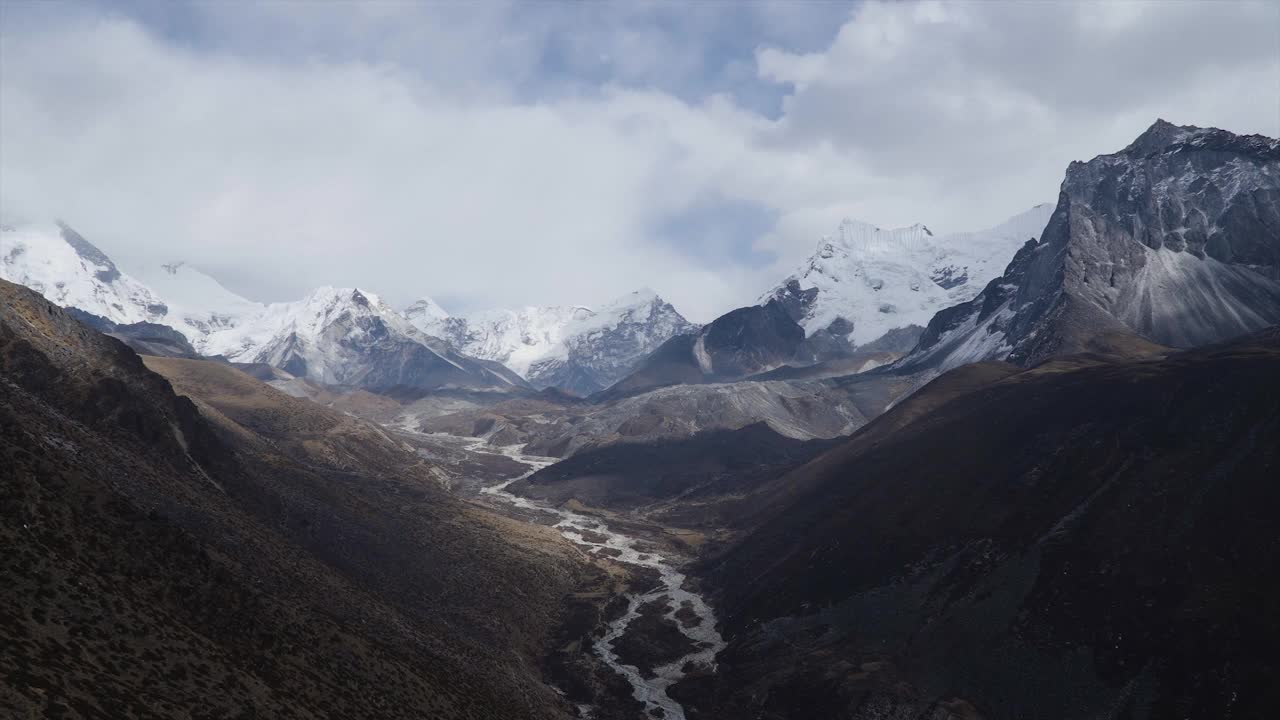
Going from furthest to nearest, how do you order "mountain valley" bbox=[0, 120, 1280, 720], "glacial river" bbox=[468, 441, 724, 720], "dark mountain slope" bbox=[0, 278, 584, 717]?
"glacial river" bbox=[468, 441, 724, 720]
"mountain valley" bbox=[0, 120, 1280, 720]
"dark mountain slope" bbox=[0, 278, 584, 717]

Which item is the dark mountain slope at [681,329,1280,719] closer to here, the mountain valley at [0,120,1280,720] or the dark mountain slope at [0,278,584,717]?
the mountain valley at [0,120,1280,720]

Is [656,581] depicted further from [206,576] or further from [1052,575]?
[206,576]

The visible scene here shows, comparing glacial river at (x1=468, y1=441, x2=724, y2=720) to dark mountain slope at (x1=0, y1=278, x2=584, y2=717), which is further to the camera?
glacial river at (x1=468, y1=441, x2=724, y2=720)

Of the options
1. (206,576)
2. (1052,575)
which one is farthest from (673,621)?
(206,576)

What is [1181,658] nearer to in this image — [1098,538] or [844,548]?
[1098,538]

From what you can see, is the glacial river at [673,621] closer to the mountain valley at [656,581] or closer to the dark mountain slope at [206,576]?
the mountain valley at [656,581]

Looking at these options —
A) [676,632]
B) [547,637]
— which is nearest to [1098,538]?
[676,632]

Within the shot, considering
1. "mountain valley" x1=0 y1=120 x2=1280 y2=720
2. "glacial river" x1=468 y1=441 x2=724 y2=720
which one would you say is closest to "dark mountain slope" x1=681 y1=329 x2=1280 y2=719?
"mountain valley" x1=0 y1=120 x2=1280 y2=720
